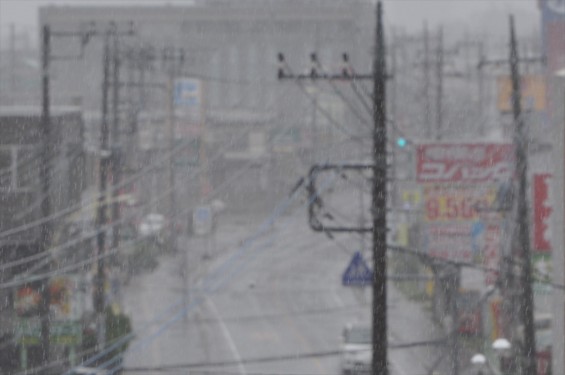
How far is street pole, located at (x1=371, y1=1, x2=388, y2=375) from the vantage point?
34.9 ft

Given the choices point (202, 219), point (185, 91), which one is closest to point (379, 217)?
point (202, 219)

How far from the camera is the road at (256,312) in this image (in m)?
21.9

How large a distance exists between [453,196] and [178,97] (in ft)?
59.4

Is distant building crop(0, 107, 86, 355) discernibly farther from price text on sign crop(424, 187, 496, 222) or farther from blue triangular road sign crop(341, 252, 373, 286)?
price text on sign crop(424, 187, 496, 222)

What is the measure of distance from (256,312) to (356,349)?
807 centimetres

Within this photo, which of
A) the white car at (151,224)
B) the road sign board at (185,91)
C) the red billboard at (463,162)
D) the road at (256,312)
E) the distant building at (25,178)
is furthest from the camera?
the road sign board at (185,91)

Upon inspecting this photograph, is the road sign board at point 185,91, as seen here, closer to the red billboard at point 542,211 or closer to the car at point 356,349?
the car at point 356,349

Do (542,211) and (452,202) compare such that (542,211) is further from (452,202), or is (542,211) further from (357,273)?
(452,202)

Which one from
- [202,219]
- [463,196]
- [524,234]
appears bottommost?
[202,219]

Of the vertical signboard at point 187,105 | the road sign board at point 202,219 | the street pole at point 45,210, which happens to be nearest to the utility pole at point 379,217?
the street pole at point 45,210

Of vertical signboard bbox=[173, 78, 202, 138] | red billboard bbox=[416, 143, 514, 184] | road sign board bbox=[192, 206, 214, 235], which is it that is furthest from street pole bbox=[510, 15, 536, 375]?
vertical signboard bbox=[173, 78, 202, 138]

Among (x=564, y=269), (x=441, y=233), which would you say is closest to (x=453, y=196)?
(x=441, y=233)

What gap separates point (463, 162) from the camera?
19828mm

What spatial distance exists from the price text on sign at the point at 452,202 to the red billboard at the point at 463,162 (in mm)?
1515
